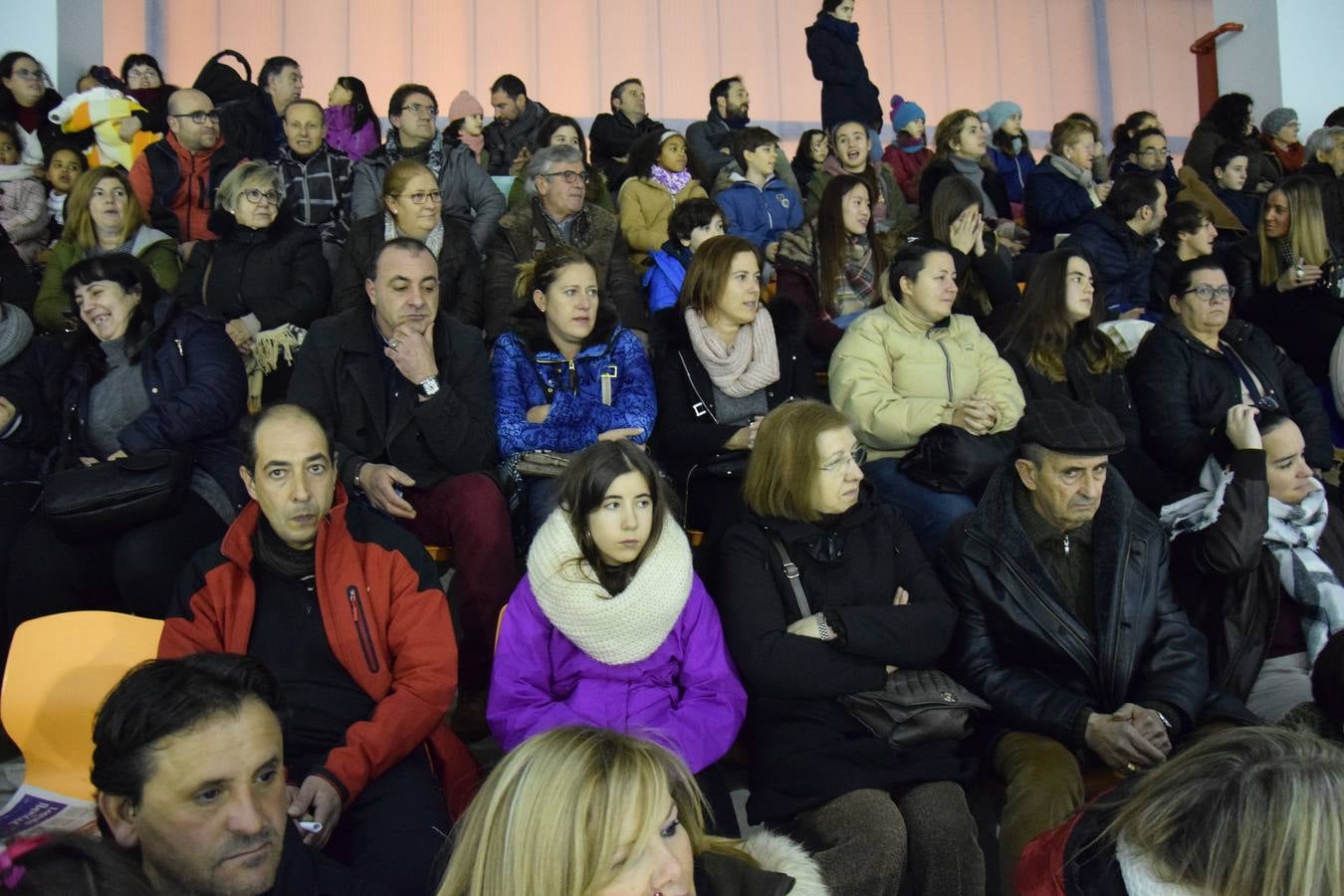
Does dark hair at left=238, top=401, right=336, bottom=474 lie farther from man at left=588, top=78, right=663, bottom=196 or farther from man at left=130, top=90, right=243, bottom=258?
man at left=588, top=78, right=663, bottom=196

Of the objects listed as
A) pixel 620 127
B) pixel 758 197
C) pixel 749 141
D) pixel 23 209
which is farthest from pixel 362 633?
pixel 620 127

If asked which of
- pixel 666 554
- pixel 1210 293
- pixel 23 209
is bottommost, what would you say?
pixel 666 554

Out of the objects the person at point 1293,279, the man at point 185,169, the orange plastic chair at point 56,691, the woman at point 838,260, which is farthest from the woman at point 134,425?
the person at point 1293,279

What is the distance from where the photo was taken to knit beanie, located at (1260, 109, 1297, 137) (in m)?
8.30

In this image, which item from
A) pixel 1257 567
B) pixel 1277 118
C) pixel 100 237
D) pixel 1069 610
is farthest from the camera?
pixel 1277 118

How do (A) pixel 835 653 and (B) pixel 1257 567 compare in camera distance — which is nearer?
(A) pixel 835 653

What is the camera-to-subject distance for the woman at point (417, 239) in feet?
15.1

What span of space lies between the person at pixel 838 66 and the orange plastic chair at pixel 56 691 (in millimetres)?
5923

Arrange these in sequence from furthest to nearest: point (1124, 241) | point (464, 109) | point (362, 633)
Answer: point (464, 109)
point (1124, 241)
point (362, 633)

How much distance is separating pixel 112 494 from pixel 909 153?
5.61 meters

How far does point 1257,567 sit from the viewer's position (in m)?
3.16

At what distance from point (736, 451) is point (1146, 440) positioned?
60.3 inches

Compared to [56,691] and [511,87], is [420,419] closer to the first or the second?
[56,691]

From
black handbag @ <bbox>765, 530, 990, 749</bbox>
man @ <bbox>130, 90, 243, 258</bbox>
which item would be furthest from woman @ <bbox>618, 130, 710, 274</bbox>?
black handbag @ <bbox>765, 530, 990, 749</bbox>
